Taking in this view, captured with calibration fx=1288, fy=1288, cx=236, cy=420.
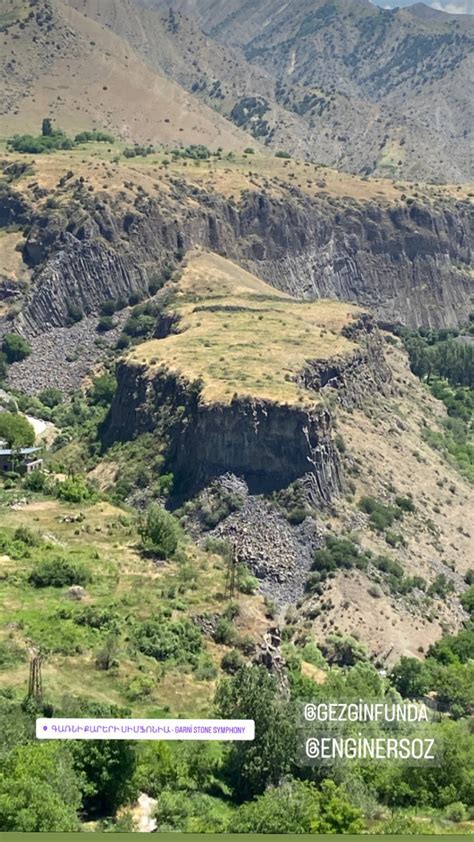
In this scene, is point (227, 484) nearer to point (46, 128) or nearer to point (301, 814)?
point (301, 814)

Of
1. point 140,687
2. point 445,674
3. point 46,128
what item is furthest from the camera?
point 46,128

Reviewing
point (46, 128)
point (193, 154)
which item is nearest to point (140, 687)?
point (193, 154)

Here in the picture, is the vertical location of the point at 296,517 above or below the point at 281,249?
below

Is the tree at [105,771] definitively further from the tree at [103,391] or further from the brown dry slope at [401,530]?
the tree at [103,391]

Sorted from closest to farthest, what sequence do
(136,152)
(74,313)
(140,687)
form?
(140,687) → (74,313) → (136,152)

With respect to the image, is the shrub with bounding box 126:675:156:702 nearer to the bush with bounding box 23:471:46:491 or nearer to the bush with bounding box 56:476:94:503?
the bush with bounding box 56:476:94:503

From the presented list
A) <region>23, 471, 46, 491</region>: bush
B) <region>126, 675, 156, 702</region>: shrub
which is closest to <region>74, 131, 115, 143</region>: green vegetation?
<region>23, 471, 46, 491</region>: bush

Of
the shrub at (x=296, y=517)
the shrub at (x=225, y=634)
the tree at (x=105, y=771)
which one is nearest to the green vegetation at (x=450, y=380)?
the shrub at (x=296, y=517)
